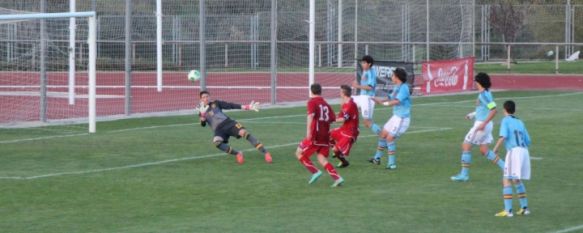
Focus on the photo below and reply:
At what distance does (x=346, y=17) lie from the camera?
42.3 meters

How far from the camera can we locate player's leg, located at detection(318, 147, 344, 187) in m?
16.1

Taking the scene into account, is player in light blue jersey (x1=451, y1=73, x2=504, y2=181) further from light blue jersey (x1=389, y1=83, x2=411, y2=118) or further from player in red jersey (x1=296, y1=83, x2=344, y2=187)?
player in red jersey (x1=296, y1=83, x2=344, y2=187)

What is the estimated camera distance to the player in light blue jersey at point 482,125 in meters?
16.3

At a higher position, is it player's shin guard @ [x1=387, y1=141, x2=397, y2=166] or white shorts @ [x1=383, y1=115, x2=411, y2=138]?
white shorts @ [x1=383, y1=115, x2=411, y2=138]

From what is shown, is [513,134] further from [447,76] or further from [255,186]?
[447,76]

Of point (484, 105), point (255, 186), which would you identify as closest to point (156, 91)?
point (255, 186)

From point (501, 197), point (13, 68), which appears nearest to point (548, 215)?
point (501, 197)

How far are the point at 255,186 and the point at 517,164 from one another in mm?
4142

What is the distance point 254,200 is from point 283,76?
92.7 feet

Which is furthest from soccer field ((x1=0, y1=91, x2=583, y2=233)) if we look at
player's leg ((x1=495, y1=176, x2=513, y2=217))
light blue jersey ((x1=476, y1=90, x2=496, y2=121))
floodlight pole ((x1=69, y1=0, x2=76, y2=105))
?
floodlight pole ((x1=69, y1=0, x2=76, y2=105))

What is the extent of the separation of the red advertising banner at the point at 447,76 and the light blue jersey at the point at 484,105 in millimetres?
21331

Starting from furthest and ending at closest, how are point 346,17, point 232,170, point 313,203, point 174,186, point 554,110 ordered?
point 346,17 < point 554,110 < point 232,170 < point 174,186 < point 313,203

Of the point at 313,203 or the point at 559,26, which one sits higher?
the point at 559,26

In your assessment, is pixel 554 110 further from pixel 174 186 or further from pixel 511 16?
pixel 511 16
